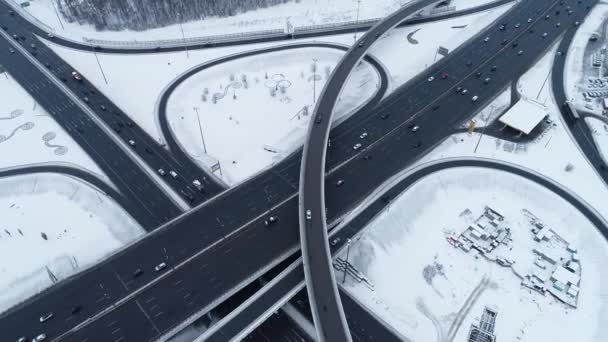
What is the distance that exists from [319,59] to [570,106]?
92.4 meters

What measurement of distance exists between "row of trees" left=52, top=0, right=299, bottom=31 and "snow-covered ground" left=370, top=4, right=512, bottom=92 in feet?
268

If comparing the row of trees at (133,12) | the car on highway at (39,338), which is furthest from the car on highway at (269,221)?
the row of trees at (133,12)

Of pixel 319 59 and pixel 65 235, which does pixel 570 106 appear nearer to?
pixel 319 59

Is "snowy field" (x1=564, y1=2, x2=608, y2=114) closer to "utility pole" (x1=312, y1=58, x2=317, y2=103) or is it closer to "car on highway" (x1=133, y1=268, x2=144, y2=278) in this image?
"utility pole" (x1=312, y1=58, x2=317, y2=103)

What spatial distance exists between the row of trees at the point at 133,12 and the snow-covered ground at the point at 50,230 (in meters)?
90.2

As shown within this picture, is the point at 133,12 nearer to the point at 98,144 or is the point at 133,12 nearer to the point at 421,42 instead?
the point at 98,144

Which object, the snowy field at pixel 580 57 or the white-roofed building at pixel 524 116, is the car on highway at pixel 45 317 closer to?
the white-roofed building at pixel 524 116

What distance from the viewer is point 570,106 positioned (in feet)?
443

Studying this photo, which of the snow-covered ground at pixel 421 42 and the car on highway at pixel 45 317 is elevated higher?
the snow-covered ground at pixel 421 42

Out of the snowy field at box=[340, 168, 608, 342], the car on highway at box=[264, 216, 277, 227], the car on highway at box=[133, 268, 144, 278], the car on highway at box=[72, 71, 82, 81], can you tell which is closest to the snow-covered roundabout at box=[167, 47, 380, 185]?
the car on highway at box=[264, 216, 277, 227]

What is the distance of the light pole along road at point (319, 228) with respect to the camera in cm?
7344

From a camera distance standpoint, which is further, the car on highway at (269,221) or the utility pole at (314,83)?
the utility pole at (314,83)

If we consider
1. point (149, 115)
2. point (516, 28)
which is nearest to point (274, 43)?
point (149, 115)

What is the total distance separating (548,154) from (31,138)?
16454 cm
